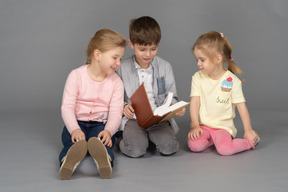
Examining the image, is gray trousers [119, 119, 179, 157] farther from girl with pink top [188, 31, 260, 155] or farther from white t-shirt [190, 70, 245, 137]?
white t-shirt [190, 70, 245, 137]

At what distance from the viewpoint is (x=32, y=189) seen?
9.30 feet

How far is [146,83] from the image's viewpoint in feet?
12.7

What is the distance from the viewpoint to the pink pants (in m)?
3.52

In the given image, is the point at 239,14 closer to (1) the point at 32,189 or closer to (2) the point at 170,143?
(2) the point at 170,143

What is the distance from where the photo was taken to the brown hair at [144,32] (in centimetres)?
358

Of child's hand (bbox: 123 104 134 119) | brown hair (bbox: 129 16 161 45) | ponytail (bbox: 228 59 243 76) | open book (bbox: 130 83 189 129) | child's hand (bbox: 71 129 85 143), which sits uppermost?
brown hair (bbox: 129 16 161 45)

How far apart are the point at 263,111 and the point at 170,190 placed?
228 centimetres

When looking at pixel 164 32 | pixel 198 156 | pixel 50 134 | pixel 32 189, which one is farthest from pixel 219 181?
pixel 164 32

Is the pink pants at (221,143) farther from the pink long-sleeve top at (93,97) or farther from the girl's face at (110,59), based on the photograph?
the girl's face at (110,59)

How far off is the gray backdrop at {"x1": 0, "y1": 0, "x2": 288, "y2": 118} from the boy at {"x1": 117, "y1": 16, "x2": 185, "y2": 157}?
1215 mm

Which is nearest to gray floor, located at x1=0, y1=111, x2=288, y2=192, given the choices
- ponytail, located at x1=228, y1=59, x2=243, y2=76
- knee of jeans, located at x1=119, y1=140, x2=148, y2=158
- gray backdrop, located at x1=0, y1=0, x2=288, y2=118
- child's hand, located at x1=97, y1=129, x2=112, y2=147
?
knee of jeans, located at x1=119, y1=140, x2=148, y2=158

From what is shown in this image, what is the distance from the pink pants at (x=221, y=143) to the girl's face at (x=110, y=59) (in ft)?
2.73

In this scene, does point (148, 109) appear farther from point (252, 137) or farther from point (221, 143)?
point (252, 137)

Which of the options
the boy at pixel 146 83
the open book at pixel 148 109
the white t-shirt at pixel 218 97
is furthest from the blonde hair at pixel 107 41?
the white t-shirt at pixel 218 97
